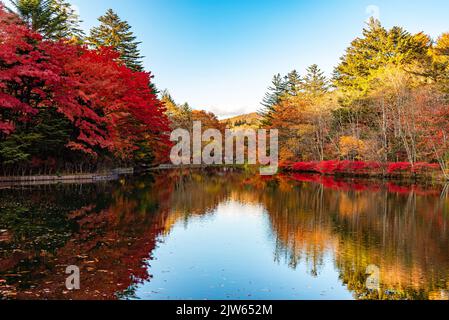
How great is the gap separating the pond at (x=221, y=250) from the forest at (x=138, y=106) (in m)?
8.79

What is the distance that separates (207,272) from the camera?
7.03 metres

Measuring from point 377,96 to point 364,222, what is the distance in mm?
24587

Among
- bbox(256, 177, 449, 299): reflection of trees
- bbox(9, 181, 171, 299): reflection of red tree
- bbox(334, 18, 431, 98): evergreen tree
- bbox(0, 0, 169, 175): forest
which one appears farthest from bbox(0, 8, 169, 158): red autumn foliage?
bbox(334, 18, 431, 98): evergreen tree

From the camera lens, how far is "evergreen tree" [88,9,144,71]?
4591cm

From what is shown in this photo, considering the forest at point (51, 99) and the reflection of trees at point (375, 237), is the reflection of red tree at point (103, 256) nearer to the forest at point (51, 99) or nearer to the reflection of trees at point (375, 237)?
the reflection of trees at point (375, 237)

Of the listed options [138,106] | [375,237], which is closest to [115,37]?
[138,106]

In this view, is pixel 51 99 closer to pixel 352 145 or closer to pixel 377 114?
pixel 352 145

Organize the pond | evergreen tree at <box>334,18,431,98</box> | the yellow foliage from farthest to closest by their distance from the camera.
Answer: evergreen tree at <box>334,18,431,98</box> < the yellow foliage < the pond

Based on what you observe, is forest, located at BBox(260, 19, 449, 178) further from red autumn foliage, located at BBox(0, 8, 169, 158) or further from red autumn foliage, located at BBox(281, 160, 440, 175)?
red autumn foliage, located at BBox(0, 8, 169, 158)

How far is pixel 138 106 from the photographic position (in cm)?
3291

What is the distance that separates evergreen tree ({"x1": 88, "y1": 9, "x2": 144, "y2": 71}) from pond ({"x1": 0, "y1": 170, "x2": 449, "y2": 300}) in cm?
3410

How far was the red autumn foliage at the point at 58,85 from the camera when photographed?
66.6 feet

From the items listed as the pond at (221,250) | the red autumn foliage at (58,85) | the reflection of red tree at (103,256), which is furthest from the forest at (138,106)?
the reflection of red tree at (103,256)

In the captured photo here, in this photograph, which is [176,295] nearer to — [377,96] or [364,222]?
[364,222]
